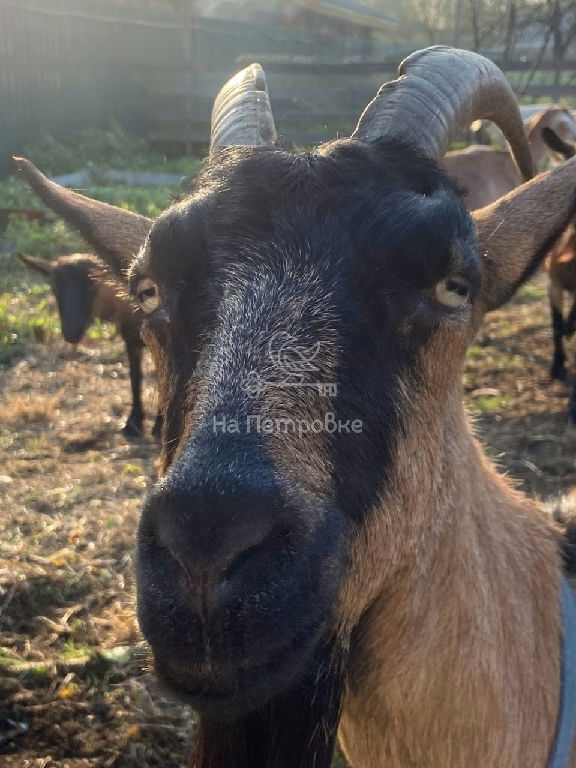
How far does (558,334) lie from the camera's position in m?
7.95

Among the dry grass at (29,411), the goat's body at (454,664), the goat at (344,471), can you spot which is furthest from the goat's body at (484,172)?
the goat's body at (454,664)

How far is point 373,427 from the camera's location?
1.84m

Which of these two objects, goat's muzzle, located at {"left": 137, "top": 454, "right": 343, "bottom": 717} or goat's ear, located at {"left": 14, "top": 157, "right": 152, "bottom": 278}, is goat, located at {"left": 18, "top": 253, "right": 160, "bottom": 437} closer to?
goat's ear, located at {"left": 14, "top": 157, "right": 152, "bottom": 278}

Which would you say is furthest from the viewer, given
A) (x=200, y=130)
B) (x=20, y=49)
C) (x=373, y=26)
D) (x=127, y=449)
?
(x=373, y=26)

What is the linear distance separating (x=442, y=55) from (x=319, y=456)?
1.64 meters

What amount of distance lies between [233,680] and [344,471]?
1.65 feet

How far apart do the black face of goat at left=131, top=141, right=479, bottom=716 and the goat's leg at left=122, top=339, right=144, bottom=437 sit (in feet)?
16.0

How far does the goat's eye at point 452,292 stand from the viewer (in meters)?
1.97

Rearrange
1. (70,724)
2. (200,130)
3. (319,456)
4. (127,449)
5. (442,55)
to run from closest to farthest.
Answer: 1. (319,456)
2. (442,55)
3. (70,724)
4. (127,449)
5. (200,130)

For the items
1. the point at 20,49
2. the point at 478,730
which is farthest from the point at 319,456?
the point at 20,49

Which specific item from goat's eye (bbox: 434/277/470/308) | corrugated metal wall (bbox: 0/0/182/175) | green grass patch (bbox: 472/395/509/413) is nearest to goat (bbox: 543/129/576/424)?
green grass patch (bbox: 472/395/509/413)

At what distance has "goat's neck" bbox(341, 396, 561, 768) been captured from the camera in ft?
6.89

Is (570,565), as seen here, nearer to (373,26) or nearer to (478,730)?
(478,730)

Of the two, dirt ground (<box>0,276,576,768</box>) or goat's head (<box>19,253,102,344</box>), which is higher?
goat's head (<box>19,253,102,344</box>)
